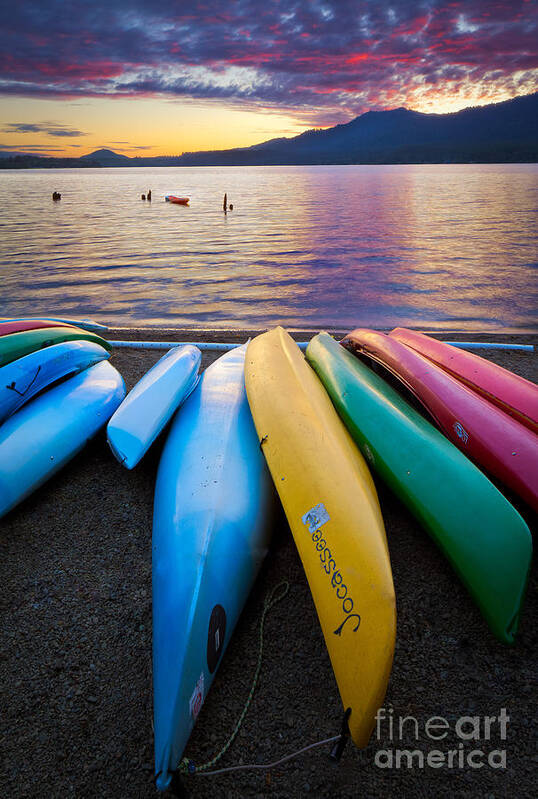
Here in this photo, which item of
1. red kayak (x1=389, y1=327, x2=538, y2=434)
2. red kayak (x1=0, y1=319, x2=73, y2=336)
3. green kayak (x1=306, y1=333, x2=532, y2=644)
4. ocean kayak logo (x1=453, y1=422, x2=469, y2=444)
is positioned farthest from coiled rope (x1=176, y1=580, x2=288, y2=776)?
red kayak (x1=0, y1=319, x2=73, y2=336)

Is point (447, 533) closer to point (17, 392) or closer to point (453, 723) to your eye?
point (453, 723)

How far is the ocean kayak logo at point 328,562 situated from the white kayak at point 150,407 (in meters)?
1.30

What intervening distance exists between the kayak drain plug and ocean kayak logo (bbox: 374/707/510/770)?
153mm

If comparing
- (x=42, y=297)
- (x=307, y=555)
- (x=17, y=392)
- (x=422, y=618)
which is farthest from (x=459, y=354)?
(x=42, y=297)

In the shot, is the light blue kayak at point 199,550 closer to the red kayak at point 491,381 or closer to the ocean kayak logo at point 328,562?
the ocean kayak logo at point 328,562

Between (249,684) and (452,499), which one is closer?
(249,684)

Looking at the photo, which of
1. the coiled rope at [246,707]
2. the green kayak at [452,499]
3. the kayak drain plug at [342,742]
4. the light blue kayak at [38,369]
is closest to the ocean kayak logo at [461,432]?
the green kayak at [452,499]

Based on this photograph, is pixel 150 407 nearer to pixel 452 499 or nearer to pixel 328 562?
pixel 328 562

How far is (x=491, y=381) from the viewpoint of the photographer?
12.0 ft

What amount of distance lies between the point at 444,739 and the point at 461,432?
1.76m

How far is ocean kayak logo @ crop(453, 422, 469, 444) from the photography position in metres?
3.00

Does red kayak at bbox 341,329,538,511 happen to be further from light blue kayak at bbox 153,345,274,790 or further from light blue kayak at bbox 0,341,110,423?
light blue kayak at bbox 0,341,110,423

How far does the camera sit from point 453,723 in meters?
1.85

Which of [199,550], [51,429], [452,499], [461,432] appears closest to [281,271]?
[51,429]
